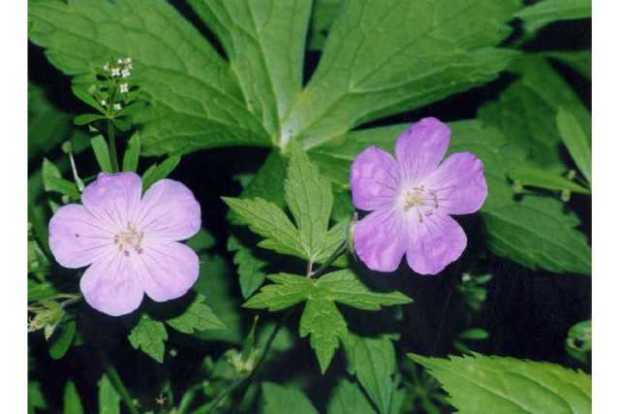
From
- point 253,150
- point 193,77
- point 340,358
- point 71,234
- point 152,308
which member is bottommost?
point 340,358

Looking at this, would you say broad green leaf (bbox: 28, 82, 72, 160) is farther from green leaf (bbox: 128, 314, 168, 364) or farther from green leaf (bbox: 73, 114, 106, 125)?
green leaf (bbox: 128, 314, 168, 364)

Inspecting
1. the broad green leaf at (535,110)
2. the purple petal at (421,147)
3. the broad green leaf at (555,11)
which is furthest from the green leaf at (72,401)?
the broad green leaf at (555,11)

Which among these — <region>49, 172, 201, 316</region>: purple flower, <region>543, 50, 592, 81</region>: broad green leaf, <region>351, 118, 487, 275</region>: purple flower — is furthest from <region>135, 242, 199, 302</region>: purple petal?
<region>543, 50, 592, 81</region>: broad green leaf

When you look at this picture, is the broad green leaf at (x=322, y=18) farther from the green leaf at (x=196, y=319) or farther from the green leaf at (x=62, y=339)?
the green leaf at (x=62, y=339)

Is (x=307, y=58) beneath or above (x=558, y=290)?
above

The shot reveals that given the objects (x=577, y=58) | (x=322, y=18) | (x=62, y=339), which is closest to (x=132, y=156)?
(x=62, y=339)
